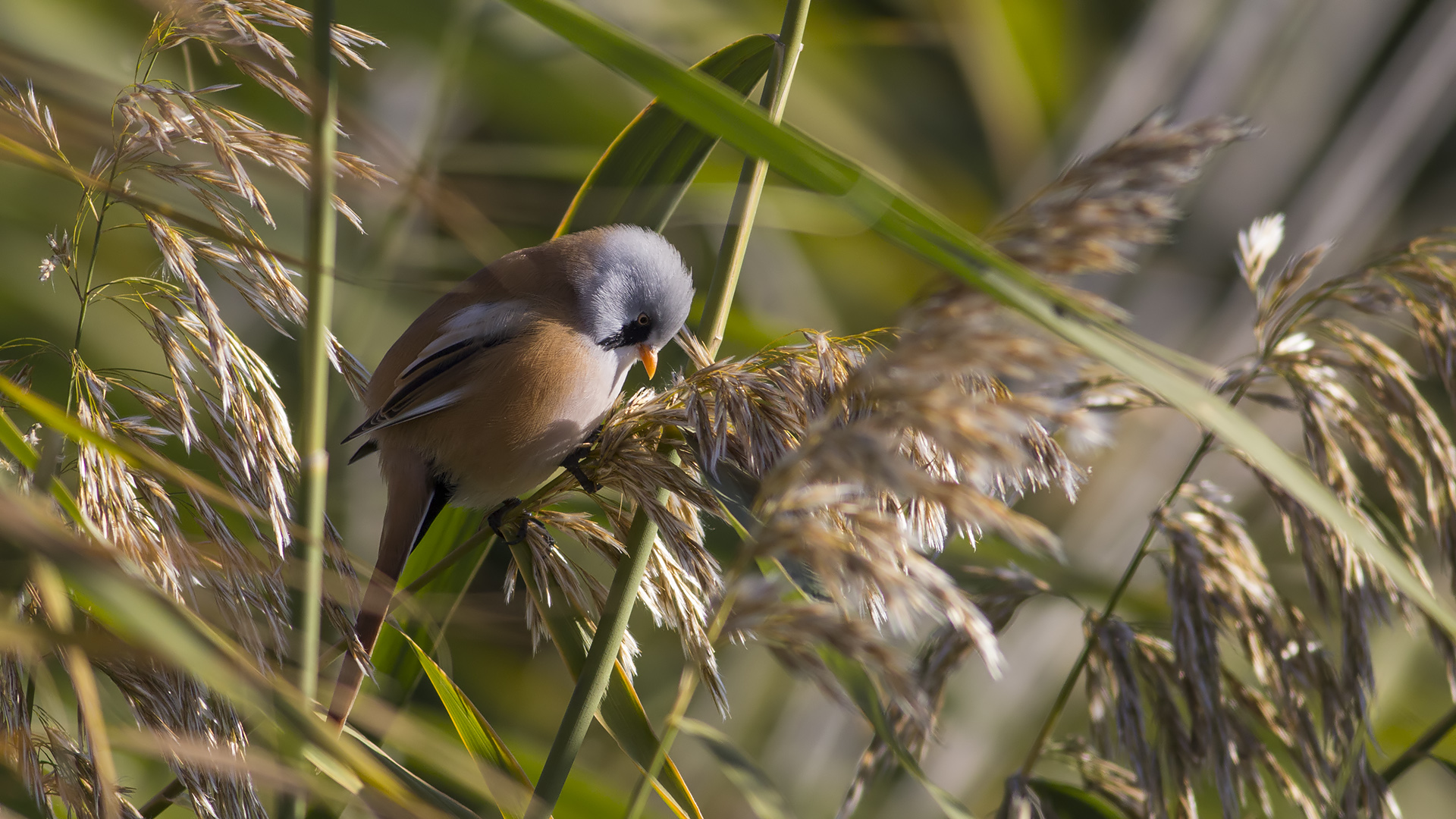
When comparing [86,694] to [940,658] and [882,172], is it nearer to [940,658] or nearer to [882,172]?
[940,658]

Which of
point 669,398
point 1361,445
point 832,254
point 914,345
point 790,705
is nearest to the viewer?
point 914,345

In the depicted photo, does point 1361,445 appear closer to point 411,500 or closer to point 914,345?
point 914,345

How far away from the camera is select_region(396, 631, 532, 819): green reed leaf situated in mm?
932

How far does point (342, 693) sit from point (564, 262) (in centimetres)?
84

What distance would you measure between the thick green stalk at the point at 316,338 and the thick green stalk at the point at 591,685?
0.21 metres

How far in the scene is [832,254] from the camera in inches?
149

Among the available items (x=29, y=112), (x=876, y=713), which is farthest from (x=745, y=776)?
(x=29, y=112)

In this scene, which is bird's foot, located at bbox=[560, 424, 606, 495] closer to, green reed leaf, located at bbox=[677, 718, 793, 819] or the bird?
the bird

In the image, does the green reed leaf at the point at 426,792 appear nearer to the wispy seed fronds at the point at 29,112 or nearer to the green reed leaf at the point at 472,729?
the green reed leaf at the point at 472,729

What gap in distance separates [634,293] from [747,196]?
2.38 feet

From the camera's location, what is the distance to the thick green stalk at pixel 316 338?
60 cm

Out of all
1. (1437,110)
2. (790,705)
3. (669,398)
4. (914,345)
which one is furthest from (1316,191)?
(914,345)

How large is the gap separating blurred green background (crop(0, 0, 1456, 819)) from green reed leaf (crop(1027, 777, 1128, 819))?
0.38 meters

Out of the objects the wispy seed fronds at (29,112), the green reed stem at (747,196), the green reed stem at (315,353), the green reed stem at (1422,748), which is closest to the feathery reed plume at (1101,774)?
the green reed stem at (1422,748)
